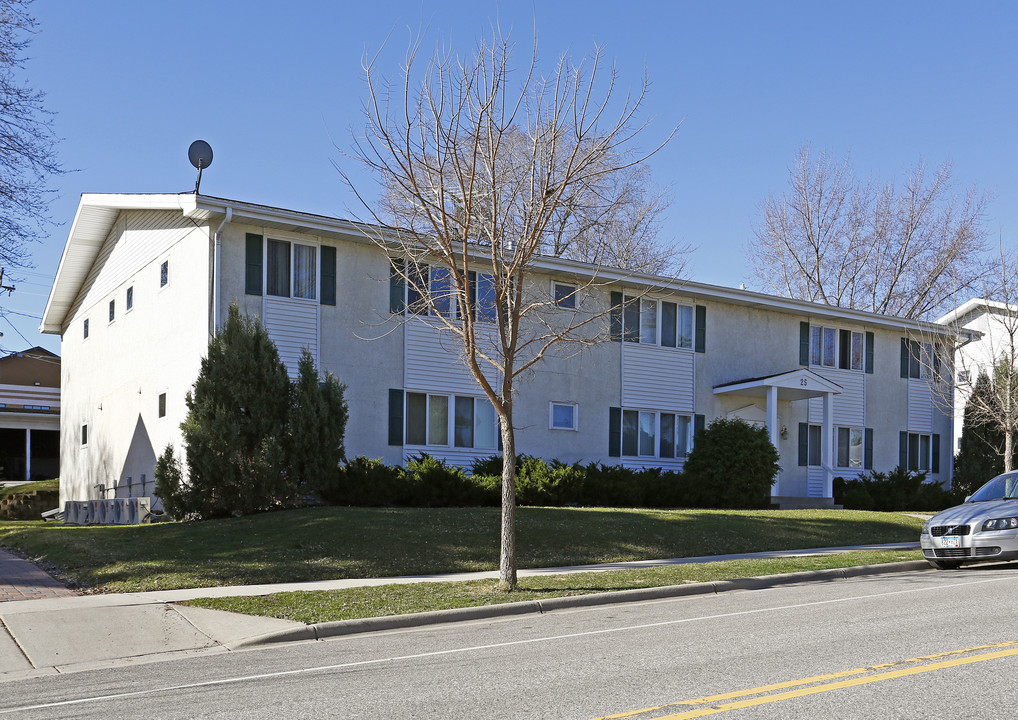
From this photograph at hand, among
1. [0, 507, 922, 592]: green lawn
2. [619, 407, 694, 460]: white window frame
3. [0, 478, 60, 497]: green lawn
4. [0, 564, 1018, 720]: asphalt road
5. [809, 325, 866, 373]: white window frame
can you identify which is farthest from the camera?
[0, 478, 60, 497]: green lawn

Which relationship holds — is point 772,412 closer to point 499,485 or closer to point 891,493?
point 891,493

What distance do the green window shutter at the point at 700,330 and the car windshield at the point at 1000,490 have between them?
12512 mm

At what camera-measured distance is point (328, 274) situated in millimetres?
21875

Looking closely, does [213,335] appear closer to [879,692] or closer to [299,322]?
[299,322]

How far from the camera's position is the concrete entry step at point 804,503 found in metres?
26.8

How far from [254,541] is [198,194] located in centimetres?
816

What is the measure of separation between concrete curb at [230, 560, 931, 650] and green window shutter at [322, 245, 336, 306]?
38.9 feet

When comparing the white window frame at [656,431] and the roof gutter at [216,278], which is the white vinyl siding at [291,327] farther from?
the white window frame at [656,431]

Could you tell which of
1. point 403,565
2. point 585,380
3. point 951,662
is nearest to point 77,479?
point 585,380

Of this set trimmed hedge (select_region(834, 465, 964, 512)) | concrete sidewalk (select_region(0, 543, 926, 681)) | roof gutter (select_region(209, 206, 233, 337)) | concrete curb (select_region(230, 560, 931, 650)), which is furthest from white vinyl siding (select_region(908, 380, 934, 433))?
roof gutter (select_region(209, 206, 233, 337))

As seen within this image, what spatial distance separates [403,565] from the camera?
1431 centimetres

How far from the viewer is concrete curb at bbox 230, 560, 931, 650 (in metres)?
9.79

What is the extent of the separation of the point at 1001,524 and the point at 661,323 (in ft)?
44.9

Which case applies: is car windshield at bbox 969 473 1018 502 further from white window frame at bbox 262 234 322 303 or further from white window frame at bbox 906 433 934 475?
white window frame at bbox 906 433 934 475
